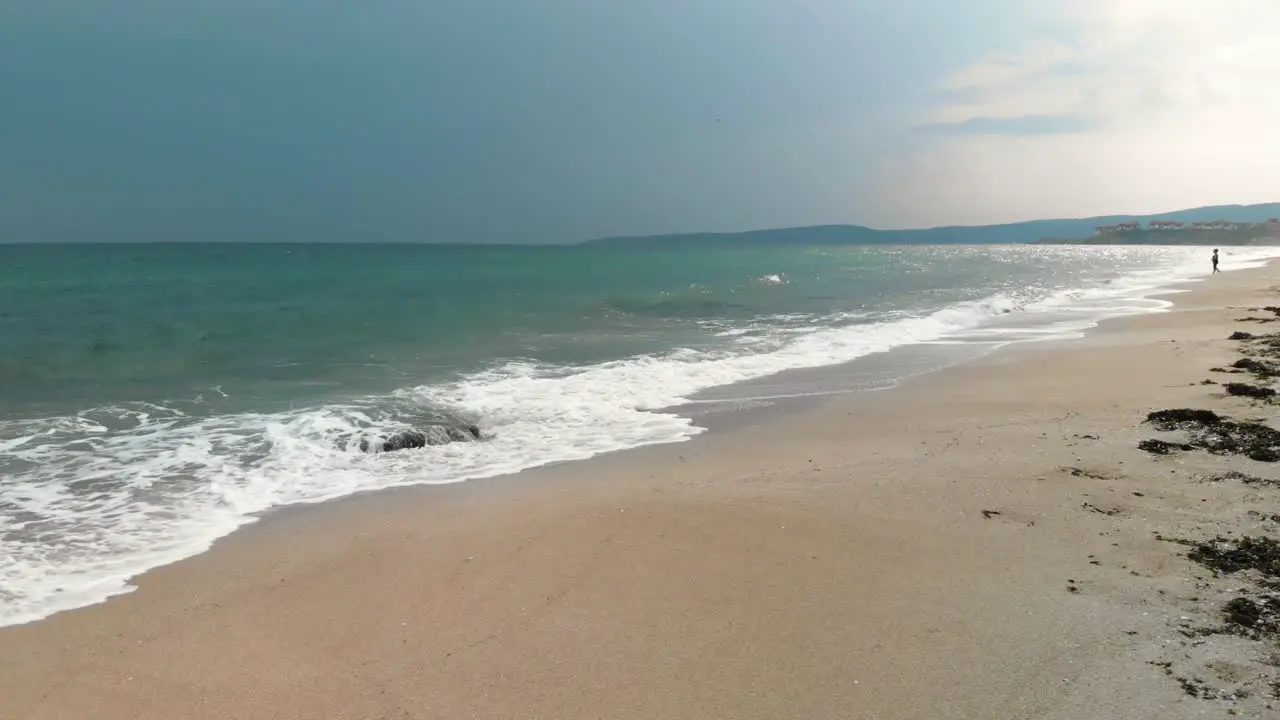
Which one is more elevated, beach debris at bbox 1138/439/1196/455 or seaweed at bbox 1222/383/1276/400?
seaweed at bbox 1222/383/1276/400

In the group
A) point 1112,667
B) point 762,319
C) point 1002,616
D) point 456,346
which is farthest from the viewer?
point 762,319

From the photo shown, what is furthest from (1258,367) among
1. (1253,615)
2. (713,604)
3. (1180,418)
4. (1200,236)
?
(1200,236)

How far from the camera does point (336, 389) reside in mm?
12055

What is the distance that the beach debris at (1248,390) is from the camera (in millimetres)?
8562

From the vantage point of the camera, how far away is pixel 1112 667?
338cm

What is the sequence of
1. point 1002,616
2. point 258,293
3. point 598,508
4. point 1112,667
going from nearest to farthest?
point 1112,667, point 1002,616, point 598,508, point 258,293

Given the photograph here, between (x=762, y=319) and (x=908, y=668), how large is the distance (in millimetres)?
21179

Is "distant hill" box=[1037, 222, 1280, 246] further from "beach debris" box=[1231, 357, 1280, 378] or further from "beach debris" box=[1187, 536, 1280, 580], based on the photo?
"beach debris" box=[1187, 536, 1280, 580]

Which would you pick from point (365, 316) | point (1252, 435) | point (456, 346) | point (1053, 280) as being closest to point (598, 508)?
point (1252, 435)

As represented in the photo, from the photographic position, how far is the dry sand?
330 cm

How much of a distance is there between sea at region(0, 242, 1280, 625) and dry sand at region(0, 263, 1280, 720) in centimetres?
91

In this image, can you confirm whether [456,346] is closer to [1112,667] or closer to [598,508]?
[598,508]

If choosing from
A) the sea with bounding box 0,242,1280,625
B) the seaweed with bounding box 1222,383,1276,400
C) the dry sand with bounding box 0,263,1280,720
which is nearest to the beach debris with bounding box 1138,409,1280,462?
the dry sand with bounding box 0,263,1280,720

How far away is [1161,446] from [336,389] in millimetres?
11834
